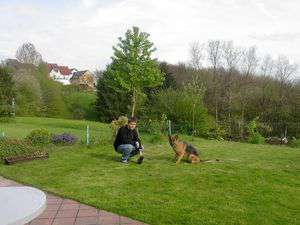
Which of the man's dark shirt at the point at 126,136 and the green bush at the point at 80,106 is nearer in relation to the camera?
the man's dark shirt at the point at 126,136

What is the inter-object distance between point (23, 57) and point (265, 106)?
37.5 m

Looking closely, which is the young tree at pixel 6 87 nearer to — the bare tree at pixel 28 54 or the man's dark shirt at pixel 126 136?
the man's dark shirt at pixel 126 136

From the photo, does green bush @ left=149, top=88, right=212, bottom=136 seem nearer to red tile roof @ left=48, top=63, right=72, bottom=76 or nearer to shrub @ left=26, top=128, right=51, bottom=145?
shrub @ left=26, top=128, right=51, bottom=145

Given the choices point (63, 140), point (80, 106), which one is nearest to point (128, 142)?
point (63, 140)

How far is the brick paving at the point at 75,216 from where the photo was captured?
571cm

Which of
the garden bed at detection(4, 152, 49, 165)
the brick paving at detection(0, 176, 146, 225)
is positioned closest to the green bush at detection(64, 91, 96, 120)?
the garden bed at detection(4, 152, 49, 165)

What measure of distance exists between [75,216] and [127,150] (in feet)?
13.2

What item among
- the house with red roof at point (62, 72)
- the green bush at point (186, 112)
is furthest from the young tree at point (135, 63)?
the house with red roof at point (62, 72)

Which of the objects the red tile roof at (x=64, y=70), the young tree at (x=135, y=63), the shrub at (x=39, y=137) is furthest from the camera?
the red tile roof at (x=64, y=70)

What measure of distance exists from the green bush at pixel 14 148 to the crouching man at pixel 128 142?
2438 mm

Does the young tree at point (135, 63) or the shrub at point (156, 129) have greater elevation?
the young tree at point (135, 63)

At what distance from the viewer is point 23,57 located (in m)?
57.6

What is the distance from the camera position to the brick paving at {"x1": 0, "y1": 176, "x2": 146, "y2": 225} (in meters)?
5.71

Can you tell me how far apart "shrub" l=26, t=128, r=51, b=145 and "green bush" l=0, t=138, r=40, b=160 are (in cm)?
117
